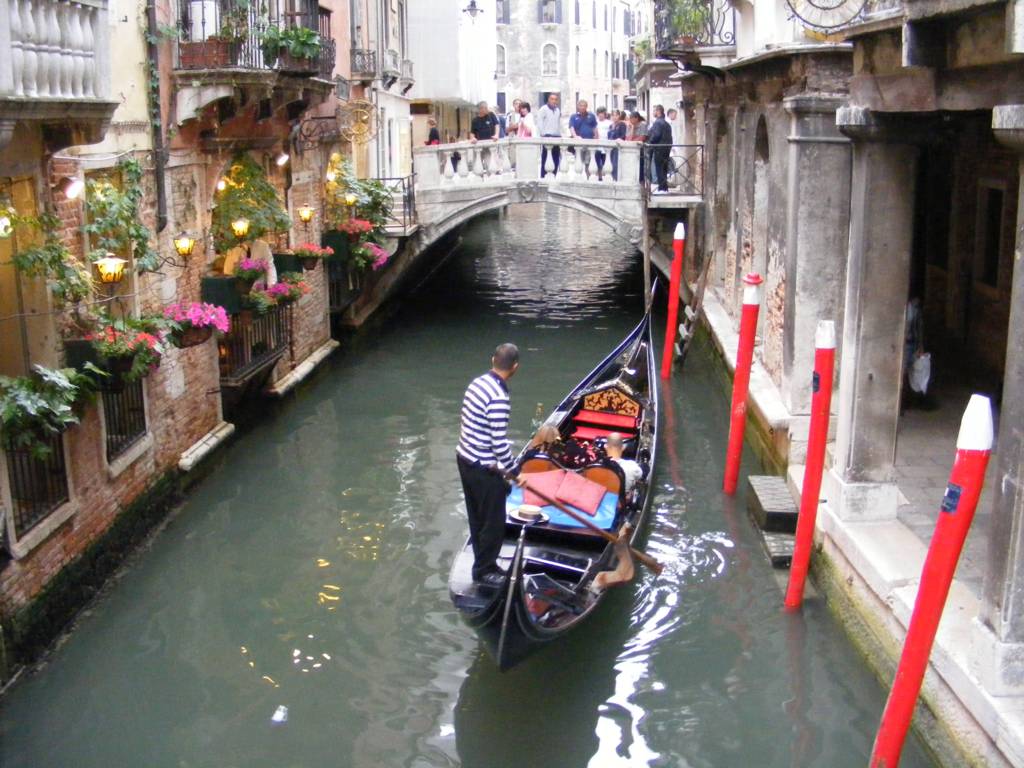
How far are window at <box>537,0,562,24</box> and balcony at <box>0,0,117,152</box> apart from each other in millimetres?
33706

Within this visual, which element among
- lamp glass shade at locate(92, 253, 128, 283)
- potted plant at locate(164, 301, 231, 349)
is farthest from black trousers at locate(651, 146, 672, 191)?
lamp glass shade at locate(92, 253, 128, 283)

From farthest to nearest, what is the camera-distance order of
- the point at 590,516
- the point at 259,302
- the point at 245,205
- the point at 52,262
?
the point at 245,205 → the point at 259,302 → the point at 590,516 → the point at 52,262

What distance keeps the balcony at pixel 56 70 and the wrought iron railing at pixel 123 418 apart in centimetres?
139

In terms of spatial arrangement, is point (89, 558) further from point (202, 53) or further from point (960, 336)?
point (960, 336)

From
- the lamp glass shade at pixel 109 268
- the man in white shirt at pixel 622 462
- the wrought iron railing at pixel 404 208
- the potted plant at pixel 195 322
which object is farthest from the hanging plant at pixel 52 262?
the wrought iron railing at pixel 404 208

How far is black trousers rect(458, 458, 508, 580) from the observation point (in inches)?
189

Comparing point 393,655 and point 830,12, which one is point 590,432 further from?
point 830,12

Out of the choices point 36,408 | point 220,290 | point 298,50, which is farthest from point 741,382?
point 36,408

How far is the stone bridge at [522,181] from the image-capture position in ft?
40.9

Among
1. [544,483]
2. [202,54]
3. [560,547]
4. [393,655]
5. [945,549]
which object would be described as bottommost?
[393,655]

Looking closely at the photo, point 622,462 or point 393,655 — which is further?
point 622,462

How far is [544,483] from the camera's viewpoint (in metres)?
5.63

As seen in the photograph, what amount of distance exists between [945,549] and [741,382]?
3507mm

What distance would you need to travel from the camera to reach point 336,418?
9.20 meters
